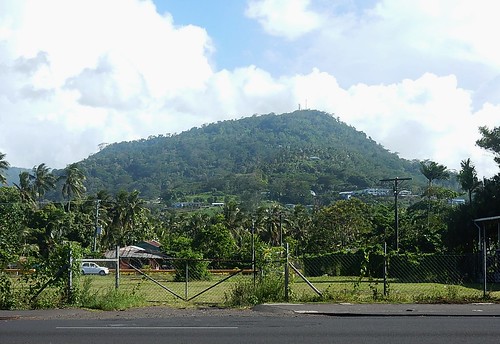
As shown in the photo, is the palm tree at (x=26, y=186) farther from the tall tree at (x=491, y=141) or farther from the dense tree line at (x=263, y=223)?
the tall tree at (x=491, y=141)

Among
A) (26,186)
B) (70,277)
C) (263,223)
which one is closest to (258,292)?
(70,277)

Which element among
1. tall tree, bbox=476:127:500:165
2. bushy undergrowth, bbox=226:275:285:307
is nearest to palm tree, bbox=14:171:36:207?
tall tree, bbox=476:127:500:165

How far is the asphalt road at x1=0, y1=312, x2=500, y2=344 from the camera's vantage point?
11031 millimetres

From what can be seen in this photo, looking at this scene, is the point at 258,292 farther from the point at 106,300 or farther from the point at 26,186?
the point at 26,186

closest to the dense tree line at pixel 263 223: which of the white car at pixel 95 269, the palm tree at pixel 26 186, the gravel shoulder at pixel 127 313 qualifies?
the palm tree at pixel 26 186

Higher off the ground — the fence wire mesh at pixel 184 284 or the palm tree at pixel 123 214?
the palm tree at pixel 123 214

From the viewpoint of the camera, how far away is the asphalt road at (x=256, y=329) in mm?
11031

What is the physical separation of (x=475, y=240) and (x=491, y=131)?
482 inches

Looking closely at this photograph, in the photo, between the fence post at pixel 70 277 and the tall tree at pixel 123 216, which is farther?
the tall tree at pixel 123 216

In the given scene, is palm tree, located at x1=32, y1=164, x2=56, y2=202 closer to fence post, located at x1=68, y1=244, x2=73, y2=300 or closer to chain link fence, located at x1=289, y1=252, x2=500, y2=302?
chain link fence, located at x1=289, y1=252, x2=500, y2=302

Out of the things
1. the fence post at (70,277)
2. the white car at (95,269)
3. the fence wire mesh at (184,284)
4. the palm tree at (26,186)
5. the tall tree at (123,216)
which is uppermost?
the palm tree at (26,186)

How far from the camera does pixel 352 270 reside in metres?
48.5

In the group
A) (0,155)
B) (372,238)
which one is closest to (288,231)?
(372,238)

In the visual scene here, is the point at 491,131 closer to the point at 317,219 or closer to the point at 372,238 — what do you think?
the point at 372,238
